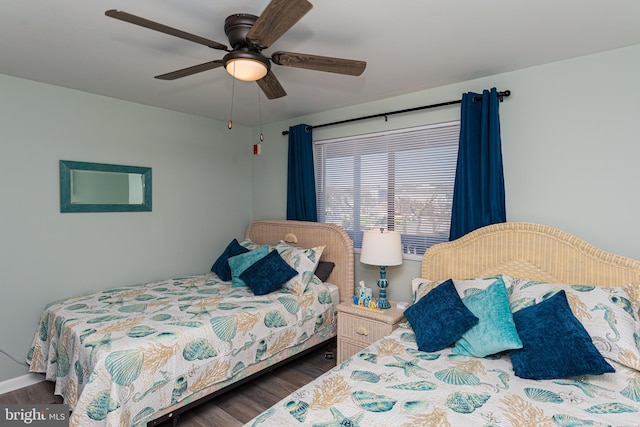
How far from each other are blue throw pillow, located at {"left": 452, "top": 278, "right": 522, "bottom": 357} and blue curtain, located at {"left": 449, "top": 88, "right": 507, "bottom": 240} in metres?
0.66

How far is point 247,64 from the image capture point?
1.80 meters

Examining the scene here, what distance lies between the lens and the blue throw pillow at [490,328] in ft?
6.14

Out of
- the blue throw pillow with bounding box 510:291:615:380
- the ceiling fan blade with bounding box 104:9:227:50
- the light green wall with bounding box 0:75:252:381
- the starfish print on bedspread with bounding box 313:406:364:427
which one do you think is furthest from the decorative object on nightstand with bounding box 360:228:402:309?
the light green wall with bounding box 0:75:252:381

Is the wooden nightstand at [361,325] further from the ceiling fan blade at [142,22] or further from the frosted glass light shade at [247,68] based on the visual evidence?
the ceiling fan blade at [142,22]

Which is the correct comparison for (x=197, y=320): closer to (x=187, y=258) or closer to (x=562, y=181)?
(x=187, y=258)

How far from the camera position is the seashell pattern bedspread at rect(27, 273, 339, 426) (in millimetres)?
1895

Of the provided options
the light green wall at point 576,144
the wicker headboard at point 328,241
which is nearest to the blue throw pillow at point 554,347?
the light green wall at point 576,144

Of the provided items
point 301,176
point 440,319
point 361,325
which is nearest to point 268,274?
point 361,325

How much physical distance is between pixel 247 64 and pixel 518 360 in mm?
2127

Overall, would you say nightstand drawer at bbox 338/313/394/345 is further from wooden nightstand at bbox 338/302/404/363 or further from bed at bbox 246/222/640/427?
→ bed at bbox 246/222/640/427

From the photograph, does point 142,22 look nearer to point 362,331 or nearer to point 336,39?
point 336,39

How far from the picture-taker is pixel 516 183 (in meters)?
2.60

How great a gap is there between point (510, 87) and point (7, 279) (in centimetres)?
427

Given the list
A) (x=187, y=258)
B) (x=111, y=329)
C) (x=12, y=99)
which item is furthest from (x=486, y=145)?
(x=12, y=99)
